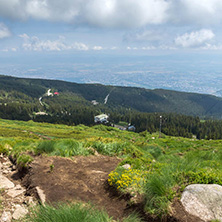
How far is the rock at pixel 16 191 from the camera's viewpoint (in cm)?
671

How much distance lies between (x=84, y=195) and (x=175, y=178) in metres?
3.35

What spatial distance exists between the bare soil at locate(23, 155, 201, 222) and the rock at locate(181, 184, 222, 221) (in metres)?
0.25

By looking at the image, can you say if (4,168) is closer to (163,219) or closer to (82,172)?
(82,172)

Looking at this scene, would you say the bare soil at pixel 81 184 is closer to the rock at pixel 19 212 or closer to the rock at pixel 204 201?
the rock at pixel 204 201

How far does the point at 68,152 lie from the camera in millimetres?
11156

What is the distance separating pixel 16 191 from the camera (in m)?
7.01

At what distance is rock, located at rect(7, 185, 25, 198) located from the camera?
6.71 m

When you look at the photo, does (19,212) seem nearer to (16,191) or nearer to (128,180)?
(16,191)

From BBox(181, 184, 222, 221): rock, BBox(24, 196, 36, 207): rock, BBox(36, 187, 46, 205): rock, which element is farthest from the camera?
BBox(36, 187, 46, 205): rock

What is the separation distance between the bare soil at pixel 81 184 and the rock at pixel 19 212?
0.74 metres

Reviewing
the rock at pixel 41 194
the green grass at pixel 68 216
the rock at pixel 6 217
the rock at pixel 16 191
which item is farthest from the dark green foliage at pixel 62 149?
the green grass at pixel 68 216

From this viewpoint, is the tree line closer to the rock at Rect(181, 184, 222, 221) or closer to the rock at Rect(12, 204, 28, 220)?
the rock at Rect(181, 184, 222, 221)

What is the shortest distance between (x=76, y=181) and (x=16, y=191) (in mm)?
2314

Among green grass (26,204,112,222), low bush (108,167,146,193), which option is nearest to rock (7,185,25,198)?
green grass (26,204,112,222)
